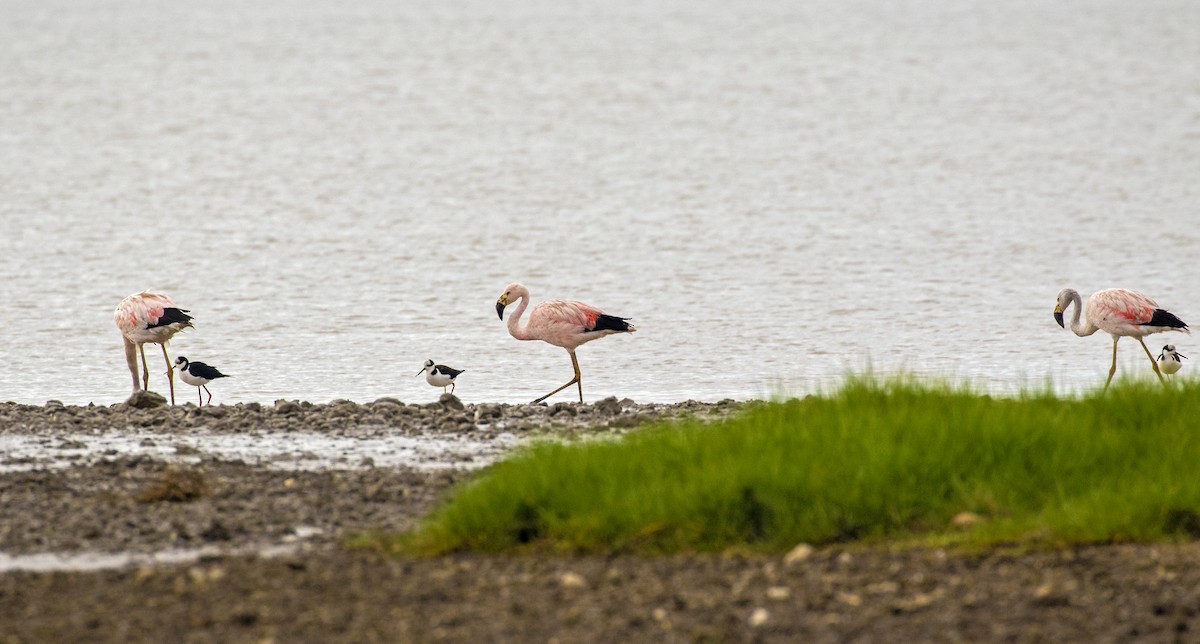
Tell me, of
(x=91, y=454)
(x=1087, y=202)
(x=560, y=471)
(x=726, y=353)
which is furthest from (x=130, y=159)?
(x=560, y=471)

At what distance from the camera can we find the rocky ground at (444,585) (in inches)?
256

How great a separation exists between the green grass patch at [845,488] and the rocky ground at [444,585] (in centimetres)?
22

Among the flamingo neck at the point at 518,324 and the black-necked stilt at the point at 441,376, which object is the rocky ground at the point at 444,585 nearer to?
the black-necked stilt at the point at 441,376

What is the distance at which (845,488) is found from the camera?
8008 millimetres

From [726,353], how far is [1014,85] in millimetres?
38442

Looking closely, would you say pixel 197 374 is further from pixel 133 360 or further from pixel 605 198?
pixel 605 198

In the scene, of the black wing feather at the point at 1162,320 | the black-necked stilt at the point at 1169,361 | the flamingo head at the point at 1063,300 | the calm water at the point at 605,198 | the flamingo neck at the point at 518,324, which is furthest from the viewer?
the calm water at the point at 605,198

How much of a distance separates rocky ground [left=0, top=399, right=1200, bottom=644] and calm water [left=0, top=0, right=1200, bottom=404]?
607 centimetres

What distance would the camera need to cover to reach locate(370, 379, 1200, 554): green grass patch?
779cm

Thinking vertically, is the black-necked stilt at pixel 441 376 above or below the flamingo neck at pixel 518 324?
below

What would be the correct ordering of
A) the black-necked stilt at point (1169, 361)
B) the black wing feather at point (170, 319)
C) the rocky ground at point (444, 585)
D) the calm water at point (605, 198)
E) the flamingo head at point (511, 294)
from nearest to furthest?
the rocky ground at point (444, 585) → the black-necked stilt at point (1169, 361) → the black wing feather at point (170, 319) → the flamingo head at point (511, 294) → the calm water at point (605, 198)

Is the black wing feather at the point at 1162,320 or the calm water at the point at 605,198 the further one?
the calm water at the point at 605,198

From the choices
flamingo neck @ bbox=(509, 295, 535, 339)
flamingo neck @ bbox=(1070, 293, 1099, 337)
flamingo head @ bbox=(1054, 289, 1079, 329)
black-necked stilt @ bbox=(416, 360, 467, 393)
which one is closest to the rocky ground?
black-necked stilt @ bbox=(416, 360, 467, 393)

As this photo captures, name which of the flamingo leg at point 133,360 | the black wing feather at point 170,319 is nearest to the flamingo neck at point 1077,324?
the black wing feather at point 170,319
